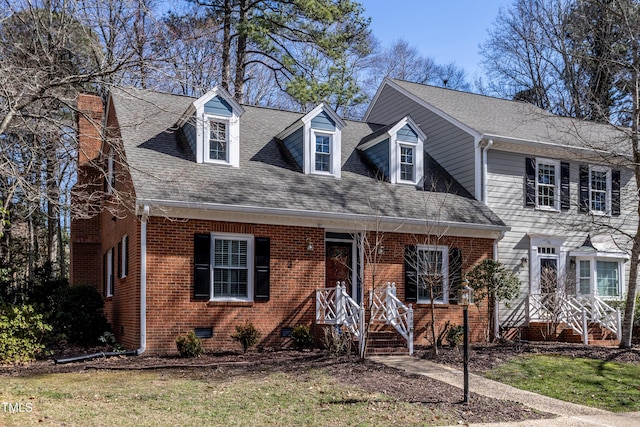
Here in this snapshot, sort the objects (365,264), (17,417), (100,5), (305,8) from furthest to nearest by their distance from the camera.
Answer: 1. (305,8)
2. (365,264)
3. (100,5)
4. (17,417)

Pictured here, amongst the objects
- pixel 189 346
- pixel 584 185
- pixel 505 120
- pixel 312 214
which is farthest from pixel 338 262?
pixel 584 185

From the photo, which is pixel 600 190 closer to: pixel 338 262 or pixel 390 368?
pixel 338 262

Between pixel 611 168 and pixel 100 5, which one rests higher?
pixel 100 5

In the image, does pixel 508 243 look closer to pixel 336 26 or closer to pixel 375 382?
pixel 375 382

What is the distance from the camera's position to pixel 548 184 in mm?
20094

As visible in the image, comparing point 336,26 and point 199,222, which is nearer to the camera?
point 199,222

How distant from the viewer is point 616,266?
21062 millimetres

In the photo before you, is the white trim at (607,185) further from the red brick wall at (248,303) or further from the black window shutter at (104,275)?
the black window shutter at (104,275)

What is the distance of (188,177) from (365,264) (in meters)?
A: 4.97

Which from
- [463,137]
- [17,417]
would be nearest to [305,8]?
[463,137]

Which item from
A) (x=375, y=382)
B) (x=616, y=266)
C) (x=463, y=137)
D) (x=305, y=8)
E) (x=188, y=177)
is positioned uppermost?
(x=305, y=8)

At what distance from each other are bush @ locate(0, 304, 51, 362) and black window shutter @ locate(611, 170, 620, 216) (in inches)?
667

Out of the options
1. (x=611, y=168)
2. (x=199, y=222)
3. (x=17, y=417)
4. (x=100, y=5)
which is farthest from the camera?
(x=611, y=168)

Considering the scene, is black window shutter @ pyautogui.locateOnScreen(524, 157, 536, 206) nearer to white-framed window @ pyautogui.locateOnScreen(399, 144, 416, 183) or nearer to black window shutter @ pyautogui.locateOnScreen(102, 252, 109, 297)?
white-framed window @ pyautogui.locateOnScreen(399, 144, 416, 183)
